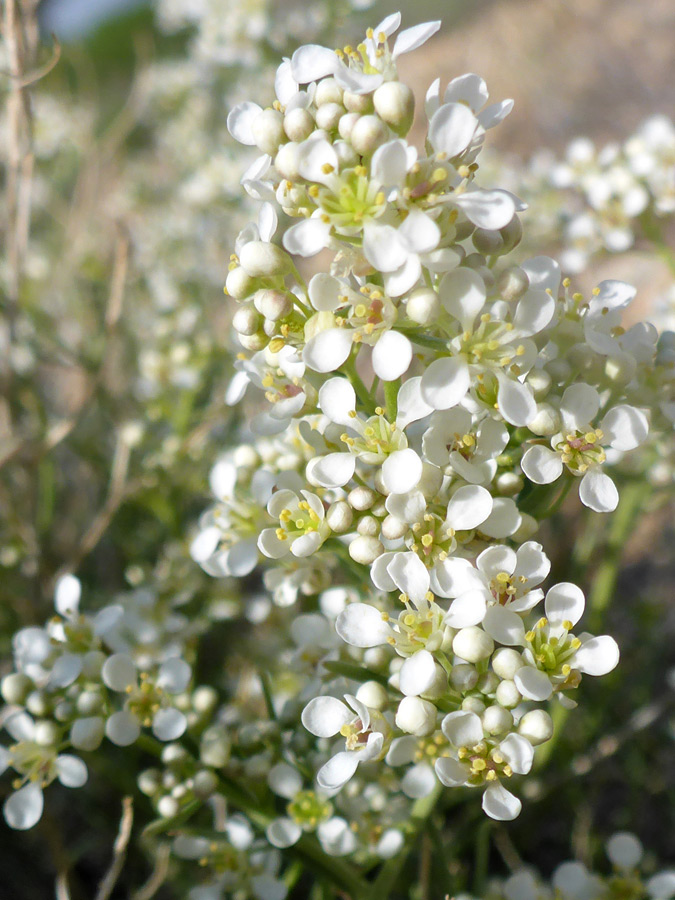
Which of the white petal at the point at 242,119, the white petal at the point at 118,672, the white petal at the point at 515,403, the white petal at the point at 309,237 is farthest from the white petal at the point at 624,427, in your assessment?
the white petal at the point at 118,672

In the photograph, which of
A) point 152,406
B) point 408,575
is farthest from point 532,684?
point 152,406

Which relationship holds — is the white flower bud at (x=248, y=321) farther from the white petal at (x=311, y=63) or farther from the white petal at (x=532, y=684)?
the white petal at (x=532, y=684)

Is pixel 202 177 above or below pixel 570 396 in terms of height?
below

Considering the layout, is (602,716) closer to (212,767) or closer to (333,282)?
(212,767)

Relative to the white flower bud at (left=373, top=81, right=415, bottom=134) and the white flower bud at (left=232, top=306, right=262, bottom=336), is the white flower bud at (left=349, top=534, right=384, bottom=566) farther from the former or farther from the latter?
the white flower bud at (left=373, top=81, right=415, bottom=134)

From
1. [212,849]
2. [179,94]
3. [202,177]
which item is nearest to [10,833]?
[212,849]

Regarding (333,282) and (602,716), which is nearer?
(333,282)
